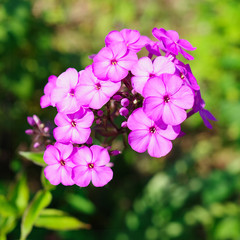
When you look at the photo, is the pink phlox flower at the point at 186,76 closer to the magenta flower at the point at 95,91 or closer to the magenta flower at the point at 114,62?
the magenta flower at the point at 114,62

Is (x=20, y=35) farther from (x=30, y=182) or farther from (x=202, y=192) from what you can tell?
(x=202, y=192)

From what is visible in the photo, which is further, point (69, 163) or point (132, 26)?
point (132, 26)

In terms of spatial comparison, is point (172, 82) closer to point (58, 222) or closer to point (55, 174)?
point (55, 174)

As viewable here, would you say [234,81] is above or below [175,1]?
below

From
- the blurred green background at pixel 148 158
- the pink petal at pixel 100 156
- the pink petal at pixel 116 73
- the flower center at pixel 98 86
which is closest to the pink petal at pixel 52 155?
the pink petal at pixel 100 156

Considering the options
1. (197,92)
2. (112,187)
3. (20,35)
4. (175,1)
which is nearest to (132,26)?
(175,1)

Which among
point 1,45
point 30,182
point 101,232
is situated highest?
point 1,45
